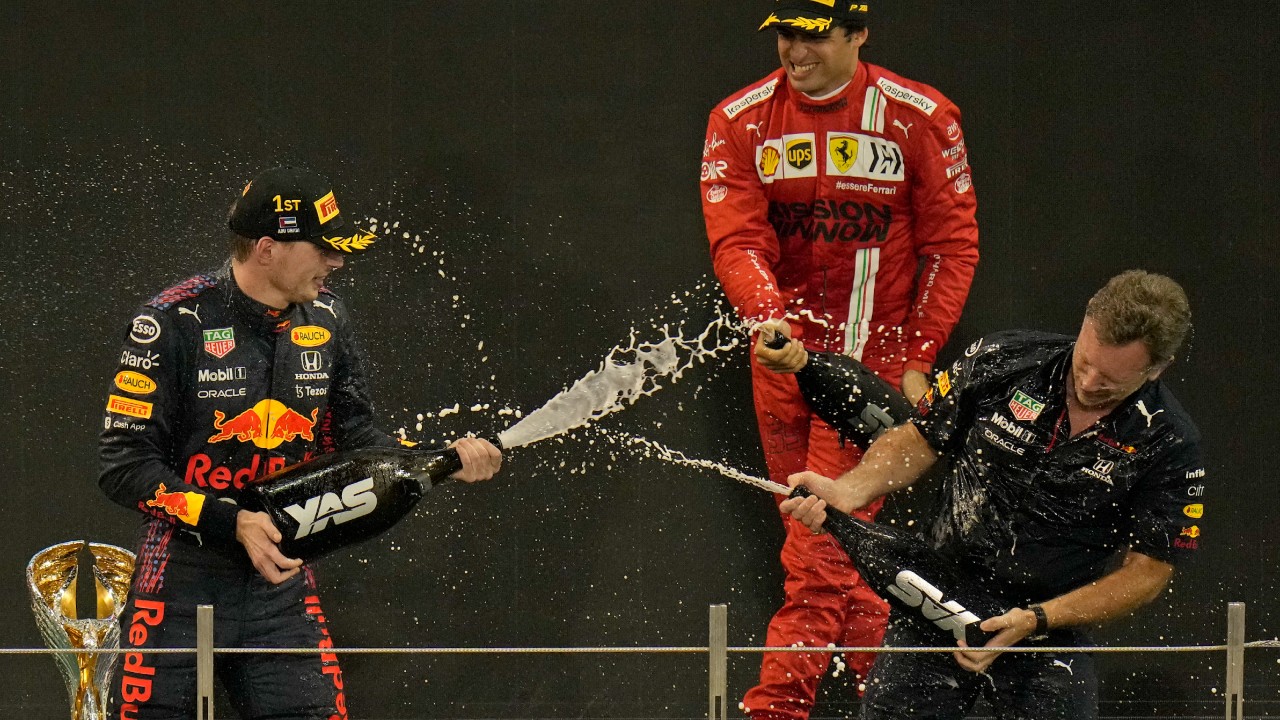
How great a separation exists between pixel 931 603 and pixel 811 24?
1.58 m

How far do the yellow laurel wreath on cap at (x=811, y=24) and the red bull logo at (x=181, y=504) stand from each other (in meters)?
1.92

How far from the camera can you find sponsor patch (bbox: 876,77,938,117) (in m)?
4.22

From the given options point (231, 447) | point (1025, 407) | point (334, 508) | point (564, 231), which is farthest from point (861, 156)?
point (231, 447)

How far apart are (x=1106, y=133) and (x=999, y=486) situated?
5.54 feet

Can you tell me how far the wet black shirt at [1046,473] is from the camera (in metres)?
3.13

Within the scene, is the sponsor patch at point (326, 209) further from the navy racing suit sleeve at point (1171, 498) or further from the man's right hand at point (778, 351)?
the navy racing suit sleeve at point (1171, 498)

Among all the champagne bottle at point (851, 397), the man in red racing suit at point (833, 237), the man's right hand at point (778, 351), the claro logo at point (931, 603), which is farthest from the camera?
the man in red racing suit at point (833, 237)

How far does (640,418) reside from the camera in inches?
183

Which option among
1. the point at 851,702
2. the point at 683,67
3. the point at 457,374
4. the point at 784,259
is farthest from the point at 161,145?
the point at 851,702

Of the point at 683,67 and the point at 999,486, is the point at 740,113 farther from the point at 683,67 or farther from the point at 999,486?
the point at 999,486

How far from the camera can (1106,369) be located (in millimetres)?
2996

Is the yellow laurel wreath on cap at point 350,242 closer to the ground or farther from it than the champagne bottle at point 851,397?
farther from it

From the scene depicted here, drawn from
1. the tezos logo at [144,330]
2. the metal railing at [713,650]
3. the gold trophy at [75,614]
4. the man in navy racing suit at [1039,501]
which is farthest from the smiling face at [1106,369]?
the gold trophy at [75,614]

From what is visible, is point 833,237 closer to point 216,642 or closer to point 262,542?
point 262,542
